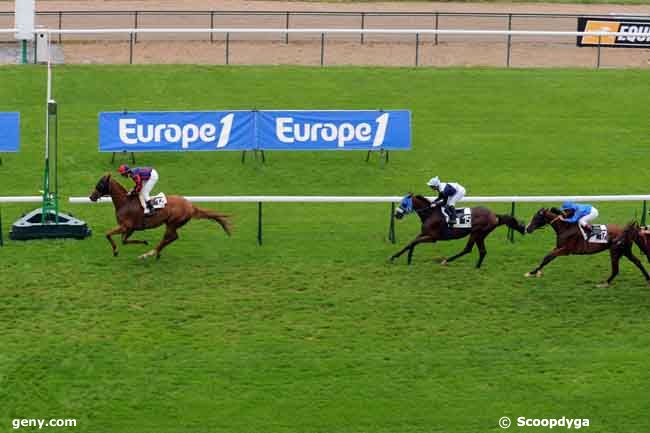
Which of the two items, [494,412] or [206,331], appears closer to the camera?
[494,412]

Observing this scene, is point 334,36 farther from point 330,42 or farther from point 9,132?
point 9,132

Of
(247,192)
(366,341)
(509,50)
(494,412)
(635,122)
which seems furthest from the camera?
(509,50)

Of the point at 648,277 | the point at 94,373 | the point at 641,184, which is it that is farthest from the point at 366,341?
the point at 641,184

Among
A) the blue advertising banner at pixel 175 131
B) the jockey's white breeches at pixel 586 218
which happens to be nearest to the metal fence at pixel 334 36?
the blue advertising banner at pixel 175 131

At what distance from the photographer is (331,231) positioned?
81.6ft

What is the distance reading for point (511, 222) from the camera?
23.5 m

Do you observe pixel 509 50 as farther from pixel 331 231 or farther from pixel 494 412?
pixel 494 412

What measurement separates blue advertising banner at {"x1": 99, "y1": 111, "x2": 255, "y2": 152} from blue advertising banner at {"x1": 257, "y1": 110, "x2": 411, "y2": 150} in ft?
1.38

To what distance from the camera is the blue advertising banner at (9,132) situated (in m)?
27.2

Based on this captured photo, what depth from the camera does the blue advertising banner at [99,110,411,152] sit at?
2762 centimetres

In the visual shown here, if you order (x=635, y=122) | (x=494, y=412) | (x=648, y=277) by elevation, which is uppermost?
(x=635, y=122)

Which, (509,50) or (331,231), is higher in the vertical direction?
(509,50)

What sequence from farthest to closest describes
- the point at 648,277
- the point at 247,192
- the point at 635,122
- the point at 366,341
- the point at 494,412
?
the point at 635,122 → the point at 247,192 → the point at 648,277 → the point at 366,341 → the point at 494,412

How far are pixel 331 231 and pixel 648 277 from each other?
5343 mm
